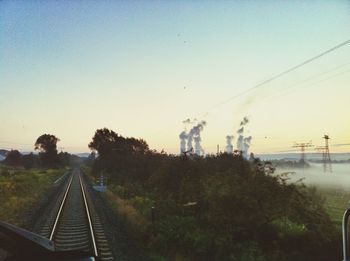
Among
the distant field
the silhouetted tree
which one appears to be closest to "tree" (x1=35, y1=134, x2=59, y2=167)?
the silhouetted tree

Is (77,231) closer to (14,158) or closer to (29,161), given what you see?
(29,161)

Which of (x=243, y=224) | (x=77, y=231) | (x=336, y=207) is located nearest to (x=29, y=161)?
(x=336, y=207)

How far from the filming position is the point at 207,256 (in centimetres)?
1052

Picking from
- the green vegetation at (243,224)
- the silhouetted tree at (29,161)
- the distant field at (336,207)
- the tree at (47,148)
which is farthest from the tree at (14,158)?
the green vegetation at (243,224)

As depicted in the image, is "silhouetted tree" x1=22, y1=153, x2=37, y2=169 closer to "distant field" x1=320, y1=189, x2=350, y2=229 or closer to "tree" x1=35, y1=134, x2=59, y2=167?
"tree" x1=35, y1=134, x2=59, y2=167

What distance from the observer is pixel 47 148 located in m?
112

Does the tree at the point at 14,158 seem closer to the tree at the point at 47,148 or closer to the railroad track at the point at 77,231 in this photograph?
the tree at the point at 47,148

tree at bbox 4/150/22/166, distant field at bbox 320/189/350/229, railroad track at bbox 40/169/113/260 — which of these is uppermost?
tree at bbox 4/150/22/166

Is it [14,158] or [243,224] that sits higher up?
[14,158]

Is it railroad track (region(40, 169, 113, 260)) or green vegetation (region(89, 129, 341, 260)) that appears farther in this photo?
railroad track (region(40, 169, 113, 260))

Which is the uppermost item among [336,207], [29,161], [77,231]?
[29,161]

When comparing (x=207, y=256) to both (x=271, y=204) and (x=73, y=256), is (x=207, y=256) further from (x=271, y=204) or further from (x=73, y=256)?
(x=73, y=256)

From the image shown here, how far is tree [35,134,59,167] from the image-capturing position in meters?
112

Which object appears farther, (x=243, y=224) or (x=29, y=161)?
(x=29, y=161)
